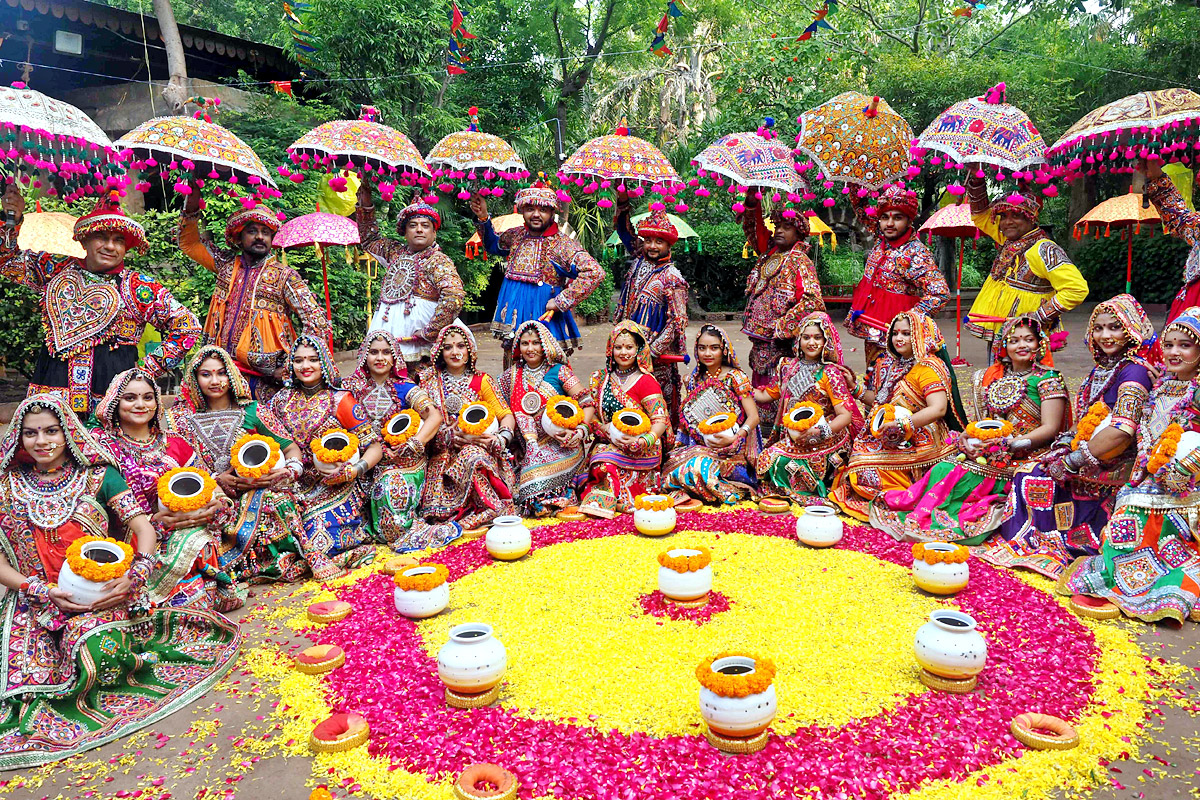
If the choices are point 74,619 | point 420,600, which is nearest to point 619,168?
point 420,600

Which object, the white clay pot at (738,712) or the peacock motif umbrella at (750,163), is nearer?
the white clay pot at (738,712)

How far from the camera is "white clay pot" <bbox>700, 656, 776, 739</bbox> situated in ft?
9.95

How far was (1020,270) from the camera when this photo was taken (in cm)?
651

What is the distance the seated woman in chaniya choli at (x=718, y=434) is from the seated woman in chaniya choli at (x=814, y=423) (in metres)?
0.17

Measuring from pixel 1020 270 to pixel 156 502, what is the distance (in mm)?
6322

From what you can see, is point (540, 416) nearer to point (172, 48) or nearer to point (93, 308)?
point (93, 308)

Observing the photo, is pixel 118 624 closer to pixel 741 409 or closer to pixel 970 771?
pixel 970 771

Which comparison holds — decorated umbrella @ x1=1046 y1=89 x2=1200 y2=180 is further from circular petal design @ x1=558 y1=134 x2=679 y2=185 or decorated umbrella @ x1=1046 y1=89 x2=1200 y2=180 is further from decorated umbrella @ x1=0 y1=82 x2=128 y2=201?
decorated umbrella @ x1=0 y1=82 x2=128 y2=201

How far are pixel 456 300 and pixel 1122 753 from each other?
5.09 meters

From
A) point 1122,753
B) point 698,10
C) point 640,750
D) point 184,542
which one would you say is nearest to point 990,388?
point 1122,753

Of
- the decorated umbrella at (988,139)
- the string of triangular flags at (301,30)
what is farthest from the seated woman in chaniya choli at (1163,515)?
the string of triangular flags at (301,30)

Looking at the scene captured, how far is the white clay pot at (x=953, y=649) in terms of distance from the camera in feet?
11.3

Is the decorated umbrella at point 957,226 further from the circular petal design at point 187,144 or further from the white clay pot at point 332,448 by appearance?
the circular petal design at point 187,144

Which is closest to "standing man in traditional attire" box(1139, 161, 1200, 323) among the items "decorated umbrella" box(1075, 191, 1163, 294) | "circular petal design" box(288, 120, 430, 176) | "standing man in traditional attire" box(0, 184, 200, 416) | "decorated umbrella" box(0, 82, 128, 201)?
"decorated umbrella" box(1075, 191, 1163, 294)
